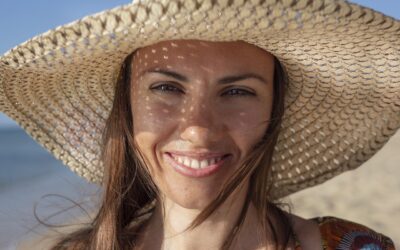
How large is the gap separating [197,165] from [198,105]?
0.57 feet

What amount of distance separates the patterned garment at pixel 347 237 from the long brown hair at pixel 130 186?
112mm

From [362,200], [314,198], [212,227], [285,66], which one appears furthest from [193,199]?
[314,198]

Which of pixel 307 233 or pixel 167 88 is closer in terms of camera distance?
pixel 167 88

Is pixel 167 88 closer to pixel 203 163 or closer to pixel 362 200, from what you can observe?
pixel 203 163

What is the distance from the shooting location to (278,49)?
1470 millimetres

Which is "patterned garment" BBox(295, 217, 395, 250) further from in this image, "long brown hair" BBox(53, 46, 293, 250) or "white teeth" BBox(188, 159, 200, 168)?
"white teeth" BBox(188, 159, 200, 168)

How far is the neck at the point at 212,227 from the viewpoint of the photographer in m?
1.66

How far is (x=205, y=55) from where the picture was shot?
1.42 m

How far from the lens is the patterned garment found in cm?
160

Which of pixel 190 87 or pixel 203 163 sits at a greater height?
pixel 190 87

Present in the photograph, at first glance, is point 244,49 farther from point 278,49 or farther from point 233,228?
point 233,228

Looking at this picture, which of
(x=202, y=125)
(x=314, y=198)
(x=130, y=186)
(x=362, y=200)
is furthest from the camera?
(x=314, y=198)

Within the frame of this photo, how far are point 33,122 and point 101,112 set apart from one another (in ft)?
0.81

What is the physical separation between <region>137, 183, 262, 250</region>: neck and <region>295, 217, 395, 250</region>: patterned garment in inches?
6.7
